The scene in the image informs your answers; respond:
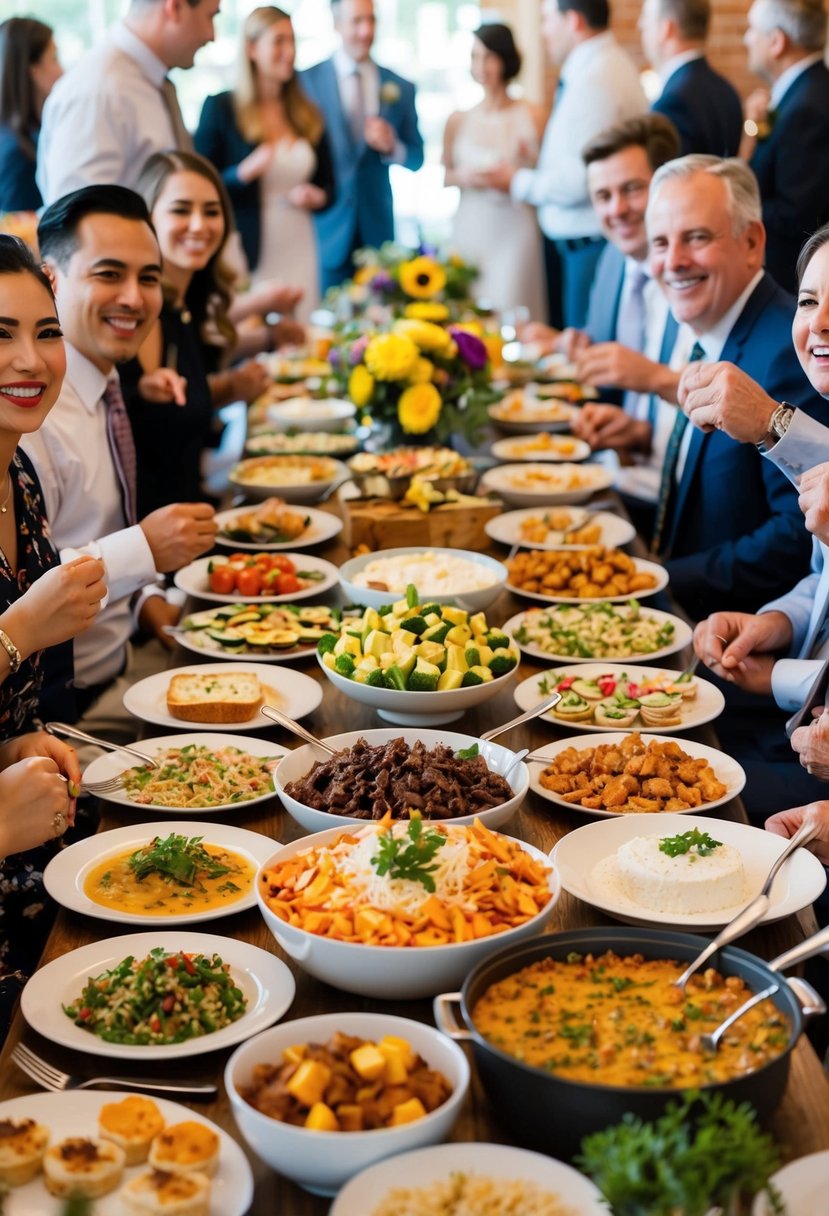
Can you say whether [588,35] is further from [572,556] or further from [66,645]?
[66,645]

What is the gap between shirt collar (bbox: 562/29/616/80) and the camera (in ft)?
22.5

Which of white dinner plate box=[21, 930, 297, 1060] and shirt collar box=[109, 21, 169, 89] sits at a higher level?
shirt collar box=[109, 21, 169, 89]

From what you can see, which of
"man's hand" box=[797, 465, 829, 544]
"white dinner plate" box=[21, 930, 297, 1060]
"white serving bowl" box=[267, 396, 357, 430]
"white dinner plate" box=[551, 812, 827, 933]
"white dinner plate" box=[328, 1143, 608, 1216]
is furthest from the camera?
"white serving bowl" box=[267, 396, 357, 430]

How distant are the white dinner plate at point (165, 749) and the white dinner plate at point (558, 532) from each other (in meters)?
1.10

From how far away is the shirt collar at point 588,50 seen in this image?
22.5 ft

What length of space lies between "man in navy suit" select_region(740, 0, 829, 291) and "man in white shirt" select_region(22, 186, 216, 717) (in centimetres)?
338

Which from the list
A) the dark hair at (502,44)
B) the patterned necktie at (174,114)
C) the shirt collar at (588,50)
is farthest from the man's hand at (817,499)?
the dark hair at (502,44)

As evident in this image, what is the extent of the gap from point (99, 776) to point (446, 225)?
29.8ft

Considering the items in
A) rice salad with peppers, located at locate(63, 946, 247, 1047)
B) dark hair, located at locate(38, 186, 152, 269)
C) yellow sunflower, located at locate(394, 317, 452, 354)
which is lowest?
rice salad with peppers, located at locate(63, 946, 247, 1047)

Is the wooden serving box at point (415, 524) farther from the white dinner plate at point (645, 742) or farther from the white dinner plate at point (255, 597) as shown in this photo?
the white dinner plate at point (645, 742)

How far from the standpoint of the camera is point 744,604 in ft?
10.6

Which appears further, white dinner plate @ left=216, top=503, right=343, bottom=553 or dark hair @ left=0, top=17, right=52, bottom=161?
dark hair @ left=0, top=17, right=52, bottom=161

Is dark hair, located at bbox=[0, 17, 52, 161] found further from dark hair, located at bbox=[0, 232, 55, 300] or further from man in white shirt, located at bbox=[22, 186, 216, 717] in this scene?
dark hair, located at bbox=[0, 232, 55, 300]

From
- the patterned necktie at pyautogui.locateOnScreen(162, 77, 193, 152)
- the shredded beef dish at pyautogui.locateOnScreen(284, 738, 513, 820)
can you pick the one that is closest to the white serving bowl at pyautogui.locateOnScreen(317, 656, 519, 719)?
the shredded beef dish at pyautogui.locateOnScreen(284, 738, 513, 820)
